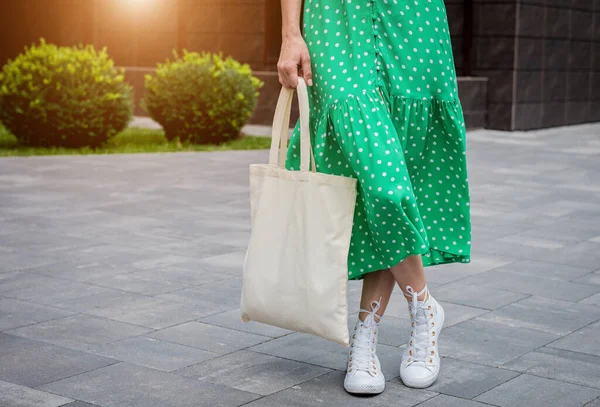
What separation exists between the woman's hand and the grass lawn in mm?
8192

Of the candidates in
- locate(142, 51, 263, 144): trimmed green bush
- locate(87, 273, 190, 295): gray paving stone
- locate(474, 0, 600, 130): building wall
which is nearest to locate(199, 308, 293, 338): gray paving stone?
locate(87, 273, 190, 295): gray paving stone

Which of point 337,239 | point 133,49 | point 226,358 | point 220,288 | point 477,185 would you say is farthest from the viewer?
point 133,49

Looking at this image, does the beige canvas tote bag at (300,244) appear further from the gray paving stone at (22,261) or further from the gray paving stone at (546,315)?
the gray paving stone at (22,261)

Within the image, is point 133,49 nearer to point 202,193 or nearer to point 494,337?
point 202,193

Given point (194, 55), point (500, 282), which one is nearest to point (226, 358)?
point (500, 282)

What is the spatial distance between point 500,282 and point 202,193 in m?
3.61

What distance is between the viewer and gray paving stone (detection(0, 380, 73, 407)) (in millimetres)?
3248

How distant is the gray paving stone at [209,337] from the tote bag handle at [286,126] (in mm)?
907

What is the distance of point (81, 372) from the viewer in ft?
11.8

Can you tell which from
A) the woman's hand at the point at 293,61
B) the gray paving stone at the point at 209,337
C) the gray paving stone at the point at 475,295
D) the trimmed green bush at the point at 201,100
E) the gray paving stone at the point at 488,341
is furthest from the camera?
the trimmed green bush at the point at 201,100

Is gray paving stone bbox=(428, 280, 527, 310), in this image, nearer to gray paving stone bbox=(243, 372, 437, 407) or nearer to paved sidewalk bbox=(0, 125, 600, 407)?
paved sidewalk bbox=(0, 125, 600, 407)

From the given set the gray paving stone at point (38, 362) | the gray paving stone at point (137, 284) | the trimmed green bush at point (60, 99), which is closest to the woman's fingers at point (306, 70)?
the gray paving stone at point (38, 362)

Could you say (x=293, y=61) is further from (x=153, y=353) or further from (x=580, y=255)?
(x=580, y=255)

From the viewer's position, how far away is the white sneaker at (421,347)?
3469 mm
